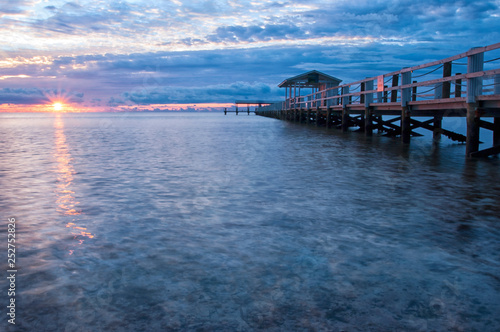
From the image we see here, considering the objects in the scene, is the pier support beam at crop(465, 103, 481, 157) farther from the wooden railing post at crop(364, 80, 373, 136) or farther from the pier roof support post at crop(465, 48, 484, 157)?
the wooden railing post at crop(364, 80, 373, 136)

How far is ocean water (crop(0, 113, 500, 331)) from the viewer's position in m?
2.61

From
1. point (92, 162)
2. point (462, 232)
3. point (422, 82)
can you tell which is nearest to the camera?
point (462, 232)

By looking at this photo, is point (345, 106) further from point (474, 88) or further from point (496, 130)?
point (474, 88)

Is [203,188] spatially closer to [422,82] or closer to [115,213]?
[115,213]

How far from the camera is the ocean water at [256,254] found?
261cm

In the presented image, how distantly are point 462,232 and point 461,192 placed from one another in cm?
236

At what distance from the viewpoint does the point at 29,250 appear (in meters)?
3.82

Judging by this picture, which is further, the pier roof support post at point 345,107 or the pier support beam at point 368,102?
the pier roof support post at point 345,107

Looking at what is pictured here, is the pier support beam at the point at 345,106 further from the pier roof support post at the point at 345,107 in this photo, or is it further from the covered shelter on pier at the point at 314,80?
the covered shelter on pier at the point at 314,80

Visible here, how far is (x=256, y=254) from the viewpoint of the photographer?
3693 millimetres

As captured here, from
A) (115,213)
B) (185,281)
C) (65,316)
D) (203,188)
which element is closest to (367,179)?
(203,188)

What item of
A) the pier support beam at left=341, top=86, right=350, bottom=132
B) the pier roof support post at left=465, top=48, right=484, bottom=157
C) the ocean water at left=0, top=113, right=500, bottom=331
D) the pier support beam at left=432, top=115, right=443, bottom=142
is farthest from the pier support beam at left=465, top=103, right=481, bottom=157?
the pier support beam at left=341, top=86, right=350, bottom=132

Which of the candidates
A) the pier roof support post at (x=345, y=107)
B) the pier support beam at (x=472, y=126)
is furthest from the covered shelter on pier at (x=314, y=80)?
the pier support beam at (x=472, y=126)

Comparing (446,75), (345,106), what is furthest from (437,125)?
(345,106)
